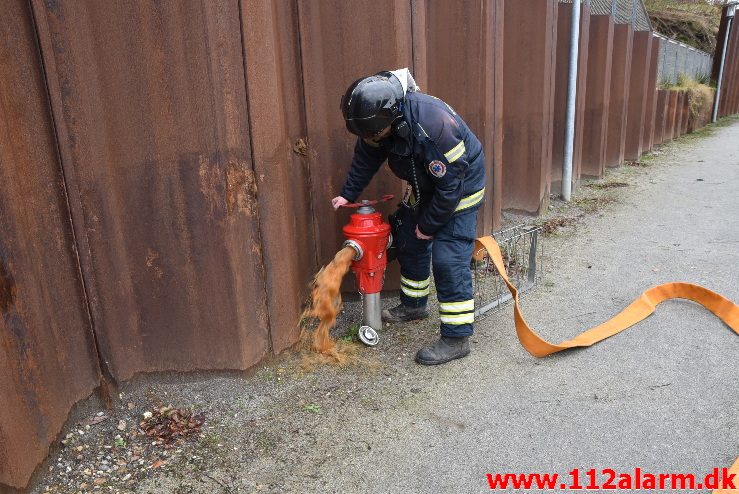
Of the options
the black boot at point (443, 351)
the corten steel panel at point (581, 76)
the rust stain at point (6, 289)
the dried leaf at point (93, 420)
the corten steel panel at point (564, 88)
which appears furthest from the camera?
the corten steel panel at point (581, 76)

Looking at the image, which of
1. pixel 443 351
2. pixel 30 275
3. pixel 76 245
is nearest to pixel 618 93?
pixel 443 351

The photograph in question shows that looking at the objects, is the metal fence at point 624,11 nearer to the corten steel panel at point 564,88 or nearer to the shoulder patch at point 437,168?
the corten steel panel at point 564,88

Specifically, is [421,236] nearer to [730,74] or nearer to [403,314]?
[403,314]

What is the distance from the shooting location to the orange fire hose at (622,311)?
371 centimetres

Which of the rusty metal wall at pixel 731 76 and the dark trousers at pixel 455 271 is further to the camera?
the rusty metal wall at pixel 731 76

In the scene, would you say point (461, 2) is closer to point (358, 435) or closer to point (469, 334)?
point (469, 334)

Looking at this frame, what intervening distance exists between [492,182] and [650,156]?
800 centimetres

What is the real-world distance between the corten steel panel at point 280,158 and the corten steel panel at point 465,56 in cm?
195

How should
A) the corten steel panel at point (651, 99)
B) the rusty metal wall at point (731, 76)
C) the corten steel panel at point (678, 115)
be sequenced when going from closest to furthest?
the corten steel panel at point (651, 99)
the corten steel panel at point (678, 115)
the rusty metal wall at point (731, 76)

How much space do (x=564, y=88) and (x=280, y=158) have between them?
5451mm

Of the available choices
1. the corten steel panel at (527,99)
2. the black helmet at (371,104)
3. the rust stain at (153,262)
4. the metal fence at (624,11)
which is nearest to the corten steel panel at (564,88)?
the metal fence at (624,11)

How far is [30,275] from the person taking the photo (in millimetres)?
2561

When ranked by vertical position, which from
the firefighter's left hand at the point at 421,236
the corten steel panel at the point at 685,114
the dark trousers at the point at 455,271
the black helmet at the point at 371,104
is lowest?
the corten steel panel at the point at 685,114

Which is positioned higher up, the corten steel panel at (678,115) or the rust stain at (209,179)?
the rust stain at (209,179)
